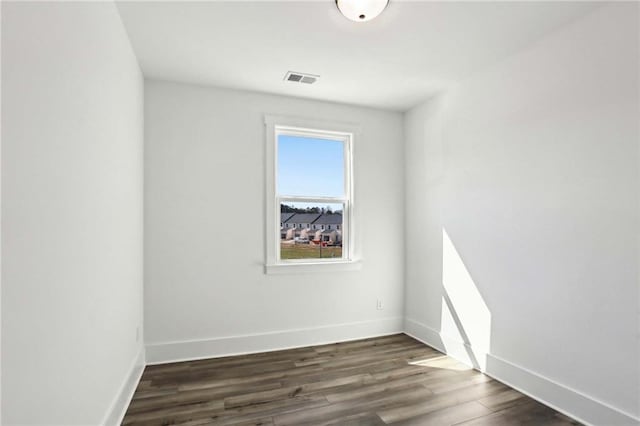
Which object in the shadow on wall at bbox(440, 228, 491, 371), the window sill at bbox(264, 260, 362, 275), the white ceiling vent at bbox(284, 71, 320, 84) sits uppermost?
the white ceiling vent at bbox(284, 71, 320, 84)

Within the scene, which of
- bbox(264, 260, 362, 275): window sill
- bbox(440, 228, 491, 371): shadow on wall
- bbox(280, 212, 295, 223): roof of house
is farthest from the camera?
bbox(280, 212, 295, 223): roof of house

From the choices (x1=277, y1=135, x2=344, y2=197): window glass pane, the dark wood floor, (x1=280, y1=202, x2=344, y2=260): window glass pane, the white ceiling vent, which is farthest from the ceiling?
the dark wood floor

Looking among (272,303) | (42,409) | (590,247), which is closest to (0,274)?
(42,409)

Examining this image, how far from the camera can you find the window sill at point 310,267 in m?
3.51

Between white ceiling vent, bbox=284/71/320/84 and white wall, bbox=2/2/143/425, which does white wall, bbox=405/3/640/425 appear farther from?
white wall, bbox=2/2/143/425

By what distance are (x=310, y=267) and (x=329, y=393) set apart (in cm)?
135

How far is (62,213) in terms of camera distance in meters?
1.36

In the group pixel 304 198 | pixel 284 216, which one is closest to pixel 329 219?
pixel 304 198

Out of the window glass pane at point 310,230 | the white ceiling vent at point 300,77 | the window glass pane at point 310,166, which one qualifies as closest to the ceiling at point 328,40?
the white ceiling vent at point 300,77

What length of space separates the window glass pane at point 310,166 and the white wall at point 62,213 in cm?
171

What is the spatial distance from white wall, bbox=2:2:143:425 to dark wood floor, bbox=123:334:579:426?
537 millimetres

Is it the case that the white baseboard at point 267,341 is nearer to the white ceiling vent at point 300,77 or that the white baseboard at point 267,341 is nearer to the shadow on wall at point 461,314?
the shadow on wall at point 461,314

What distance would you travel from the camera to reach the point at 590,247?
7.16 feet

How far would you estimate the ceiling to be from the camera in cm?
217
